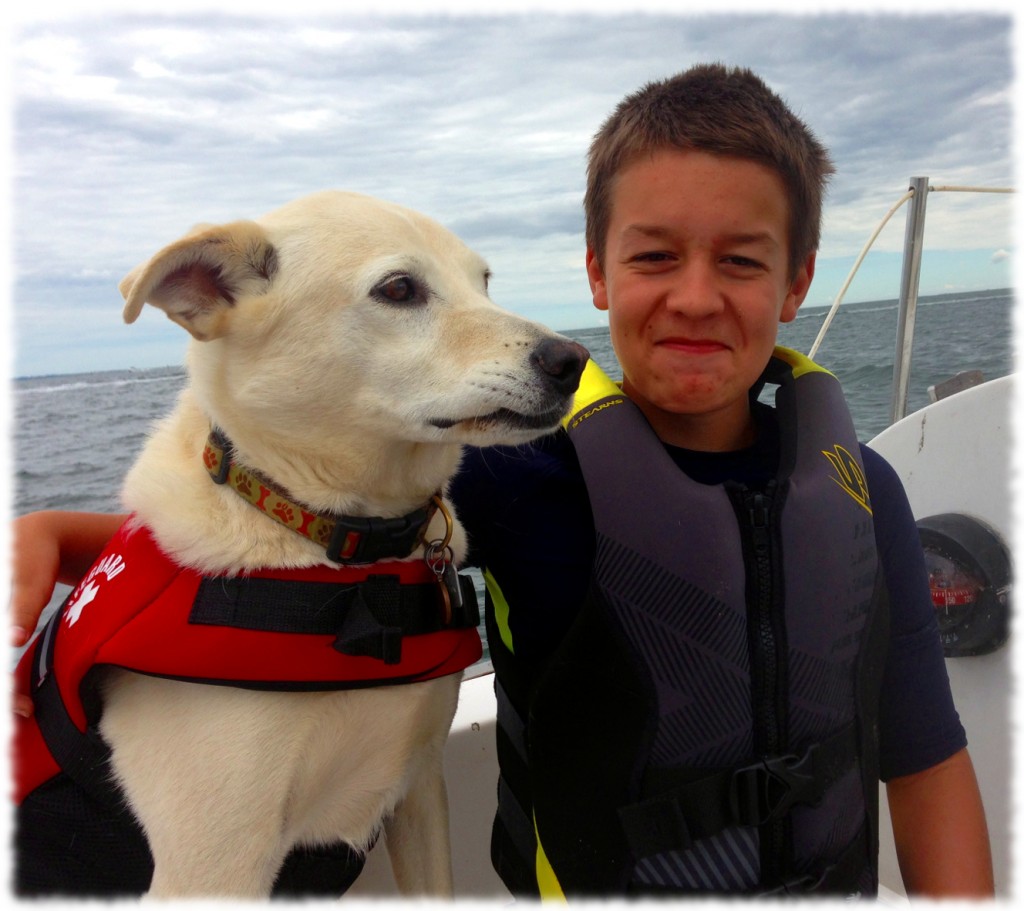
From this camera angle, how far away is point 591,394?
163cm

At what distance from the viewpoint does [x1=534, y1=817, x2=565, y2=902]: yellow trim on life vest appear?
1487 mm

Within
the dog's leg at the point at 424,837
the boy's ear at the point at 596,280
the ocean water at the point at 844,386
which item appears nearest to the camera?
the dog's leg at the point at 424,837

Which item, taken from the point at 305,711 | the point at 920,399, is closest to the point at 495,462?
the point at 305,711

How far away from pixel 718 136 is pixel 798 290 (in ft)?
1.55

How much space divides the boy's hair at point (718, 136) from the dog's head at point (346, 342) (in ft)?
1.46

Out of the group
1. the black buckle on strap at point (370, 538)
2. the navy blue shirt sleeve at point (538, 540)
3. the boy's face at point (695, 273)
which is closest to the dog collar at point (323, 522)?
the black buckle on strap at point (370, 538)

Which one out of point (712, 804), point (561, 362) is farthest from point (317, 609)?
point (712, 804)

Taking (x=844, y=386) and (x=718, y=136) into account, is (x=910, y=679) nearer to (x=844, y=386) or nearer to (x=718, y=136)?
(x=718, y=136)

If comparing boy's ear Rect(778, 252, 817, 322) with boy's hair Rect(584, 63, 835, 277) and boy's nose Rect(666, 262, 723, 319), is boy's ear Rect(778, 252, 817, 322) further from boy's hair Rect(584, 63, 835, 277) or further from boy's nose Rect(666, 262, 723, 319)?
boy's nose Rect(666, 262, 723, 319)

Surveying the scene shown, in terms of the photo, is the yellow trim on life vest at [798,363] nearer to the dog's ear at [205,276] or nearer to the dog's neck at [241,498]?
the dog's neck at [241,498]

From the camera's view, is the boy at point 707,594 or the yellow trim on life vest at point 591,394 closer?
the boy at point 707,594

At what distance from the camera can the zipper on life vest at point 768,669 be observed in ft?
4.66

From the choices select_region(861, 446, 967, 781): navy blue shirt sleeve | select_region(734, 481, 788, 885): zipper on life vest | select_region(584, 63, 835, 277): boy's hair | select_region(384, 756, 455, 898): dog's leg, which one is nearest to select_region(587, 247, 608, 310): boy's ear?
select_region(584, 63, 835, 277): boy's hair

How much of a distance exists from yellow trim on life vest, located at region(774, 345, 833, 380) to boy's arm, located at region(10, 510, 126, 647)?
70.4 inches
